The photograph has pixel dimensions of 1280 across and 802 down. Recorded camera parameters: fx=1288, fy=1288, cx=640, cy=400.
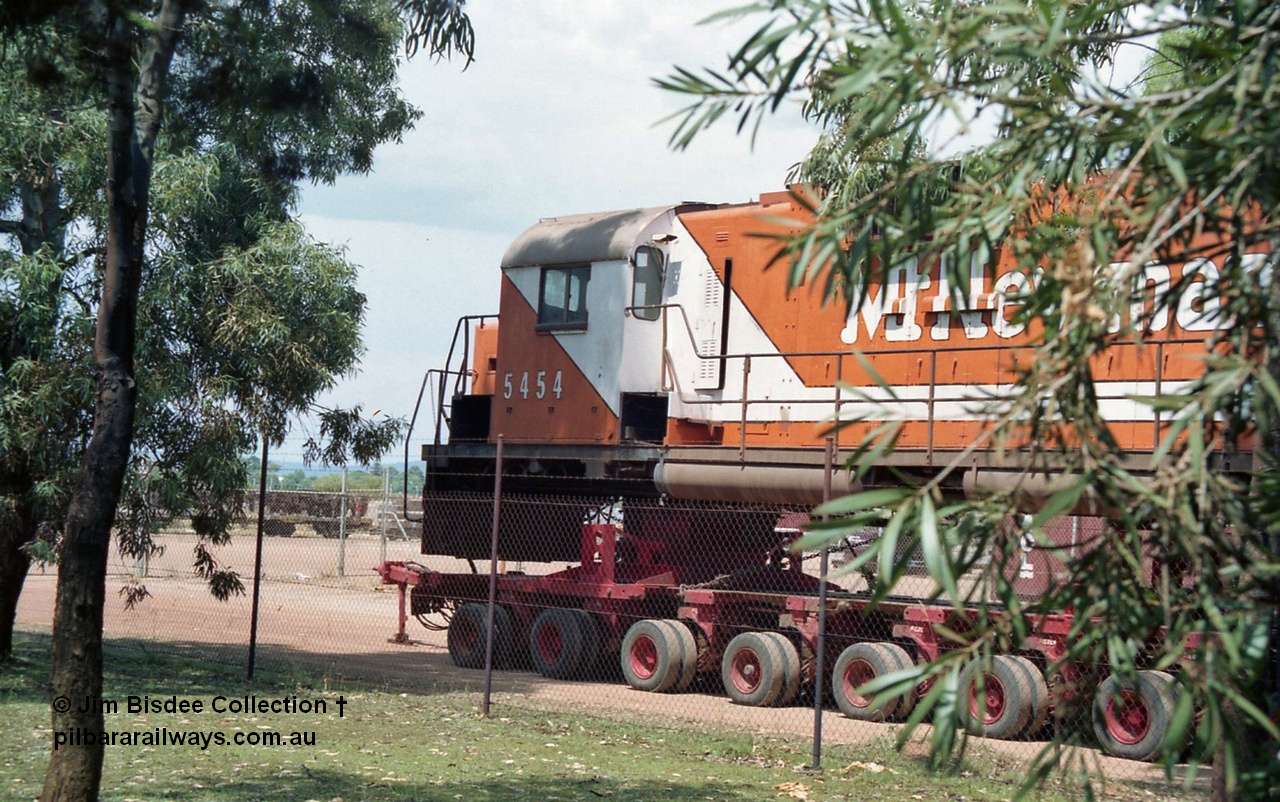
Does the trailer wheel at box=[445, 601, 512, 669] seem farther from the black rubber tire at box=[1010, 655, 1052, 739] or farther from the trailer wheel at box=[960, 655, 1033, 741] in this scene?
the black rubber tire at box=[1010, 655, 1052, 739]

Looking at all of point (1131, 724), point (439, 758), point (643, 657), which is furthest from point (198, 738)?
point (1131, 724)

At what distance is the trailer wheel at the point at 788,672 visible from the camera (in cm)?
1302

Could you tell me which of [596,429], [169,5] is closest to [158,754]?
[169,5]

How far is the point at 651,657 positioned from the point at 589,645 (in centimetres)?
104

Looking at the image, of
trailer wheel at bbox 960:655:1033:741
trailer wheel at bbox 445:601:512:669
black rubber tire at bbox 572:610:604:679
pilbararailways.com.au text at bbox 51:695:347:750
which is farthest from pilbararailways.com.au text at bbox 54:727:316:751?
trailer wheel at bbox 445:601:512:669

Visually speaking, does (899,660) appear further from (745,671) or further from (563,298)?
(563,298)

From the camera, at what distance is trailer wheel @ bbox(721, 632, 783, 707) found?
42.7ft

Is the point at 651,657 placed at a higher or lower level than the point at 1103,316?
lower

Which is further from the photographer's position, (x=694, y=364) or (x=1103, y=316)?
(x=694, y=364)

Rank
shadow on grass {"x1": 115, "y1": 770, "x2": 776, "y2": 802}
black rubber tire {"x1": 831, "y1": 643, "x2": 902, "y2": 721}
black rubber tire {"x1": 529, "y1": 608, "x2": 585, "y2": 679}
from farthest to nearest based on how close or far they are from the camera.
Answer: black rubber tire {"x1": 529, "y1": 608, "x2": 585, "y2": 679}, black rubber tire {"x1": 831, "y1": 643, "x2": 902, "y2": 721}, shadow on grass {"x1": 115, "y1": 770, "x2": 776, "y2": 802}

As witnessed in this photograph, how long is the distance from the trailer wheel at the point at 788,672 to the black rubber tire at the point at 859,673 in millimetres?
400

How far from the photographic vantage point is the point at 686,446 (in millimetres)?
13789

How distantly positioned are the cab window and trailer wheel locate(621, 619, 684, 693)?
146 inches

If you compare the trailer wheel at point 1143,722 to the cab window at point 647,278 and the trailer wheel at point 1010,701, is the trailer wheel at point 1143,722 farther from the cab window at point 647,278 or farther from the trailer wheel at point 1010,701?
the cab window at point 647,278
